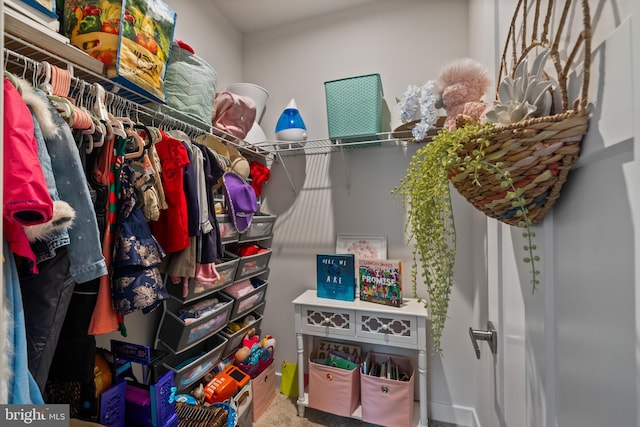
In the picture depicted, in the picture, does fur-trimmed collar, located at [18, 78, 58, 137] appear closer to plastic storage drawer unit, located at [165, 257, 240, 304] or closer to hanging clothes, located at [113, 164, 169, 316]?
hanging clothes, located at [113, 164, 169, 316]

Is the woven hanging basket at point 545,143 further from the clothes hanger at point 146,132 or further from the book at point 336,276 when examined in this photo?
the book at point 336,276

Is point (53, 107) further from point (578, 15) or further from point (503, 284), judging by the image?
point (503, 284)

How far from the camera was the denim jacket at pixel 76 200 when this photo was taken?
29.8 inches

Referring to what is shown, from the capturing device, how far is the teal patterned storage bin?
156 cm

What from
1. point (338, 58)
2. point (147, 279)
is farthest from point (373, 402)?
point (338, 58)

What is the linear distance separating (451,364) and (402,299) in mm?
498

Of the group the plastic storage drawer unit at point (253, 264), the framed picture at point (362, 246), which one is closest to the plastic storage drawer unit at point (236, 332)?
the plastic storage drawer unit at point (253, 264)

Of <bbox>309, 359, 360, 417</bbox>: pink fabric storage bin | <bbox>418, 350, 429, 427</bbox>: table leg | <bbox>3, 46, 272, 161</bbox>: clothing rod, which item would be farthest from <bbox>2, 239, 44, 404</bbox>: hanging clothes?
<bbox>418, 350, 429, 427</bbox>: table leg

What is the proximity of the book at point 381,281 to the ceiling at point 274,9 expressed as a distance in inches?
69.4

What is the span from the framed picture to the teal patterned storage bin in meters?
0.66

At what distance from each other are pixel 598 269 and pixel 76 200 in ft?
3.86

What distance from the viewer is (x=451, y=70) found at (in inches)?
33.6

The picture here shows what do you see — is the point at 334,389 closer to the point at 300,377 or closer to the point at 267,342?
the point at 300,377

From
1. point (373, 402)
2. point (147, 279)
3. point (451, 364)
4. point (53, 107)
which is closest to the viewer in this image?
point (53, 107)
